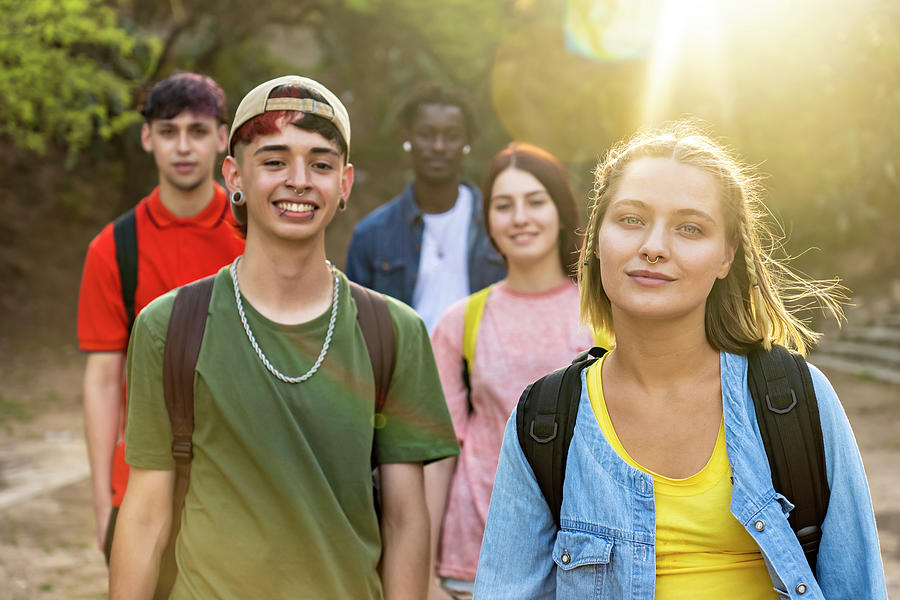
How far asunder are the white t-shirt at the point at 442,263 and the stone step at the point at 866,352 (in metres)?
11.9

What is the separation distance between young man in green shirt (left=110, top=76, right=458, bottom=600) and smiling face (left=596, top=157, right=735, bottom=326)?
0.78m

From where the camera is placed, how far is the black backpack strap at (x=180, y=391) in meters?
2.64

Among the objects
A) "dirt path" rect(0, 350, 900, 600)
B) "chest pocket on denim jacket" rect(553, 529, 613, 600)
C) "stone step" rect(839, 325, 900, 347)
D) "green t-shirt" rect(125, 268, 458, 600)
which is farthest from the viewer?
"stone step" rect(839, 325, 900, 347)

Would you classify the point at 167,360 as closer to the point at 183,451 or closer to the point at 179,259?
the point at 183,451

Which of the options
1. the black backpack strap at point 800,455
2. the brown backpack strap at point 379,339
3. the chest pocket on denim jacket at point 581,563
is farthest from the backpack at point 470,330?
the black backpack strap at point 800,455

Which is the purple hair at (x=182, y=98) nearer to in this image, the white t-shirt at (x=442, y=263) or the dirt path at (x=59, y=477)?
the white t-shirt at (x=442, y=263)

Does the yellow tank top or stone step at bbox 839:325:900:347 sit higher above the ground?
the yellow tank top

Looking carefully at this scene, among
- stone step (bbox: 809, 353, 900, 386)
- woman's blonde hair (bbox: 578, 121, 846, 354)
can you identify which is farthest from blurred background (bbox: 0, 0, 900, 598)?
woman's blonde hair (bbox: 578, 121, 846, 354)

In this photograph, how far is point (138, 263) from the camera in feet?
13.1

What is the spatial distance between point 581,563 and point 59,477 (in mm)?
8848

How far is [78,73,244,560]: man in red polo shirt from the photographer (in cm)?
397

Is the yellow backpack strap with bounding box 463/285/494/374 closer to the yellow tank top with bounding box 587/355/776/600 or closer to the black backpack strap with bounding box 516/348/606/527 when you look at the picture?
the black backpack strap with bounding box 516/348/606/527

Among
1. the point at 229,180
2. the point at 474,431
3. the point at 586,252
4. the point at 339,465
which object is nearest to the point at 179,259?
the point at 229,180

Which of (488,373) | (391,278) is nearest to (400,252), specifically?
(391,278)
